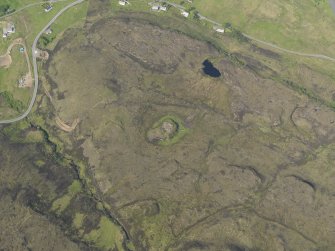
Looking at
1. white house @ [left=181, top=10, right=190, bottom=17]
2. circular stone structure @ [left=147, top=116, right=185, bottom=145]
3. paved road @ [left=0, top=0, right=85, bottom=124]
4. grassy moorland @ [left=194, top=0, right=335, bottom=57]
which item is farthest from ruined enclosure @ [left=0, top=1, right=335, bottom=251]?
white house @ [left=181, top=10, right=190, bottom=17]

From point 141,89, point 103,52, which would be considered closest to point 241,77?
point 141,89

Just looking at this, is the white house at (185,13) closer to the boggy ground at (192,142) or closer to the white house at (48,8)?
the boggy ground at (192,142)

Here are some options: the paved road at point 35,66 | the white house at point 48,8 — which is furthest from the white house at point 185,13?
the white house at point 48,8

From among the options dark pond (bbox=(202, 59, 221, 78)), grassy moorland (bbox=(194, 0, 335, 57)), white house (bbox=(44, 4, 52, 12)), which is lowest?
white house (bbox=(44, 4, 52, 12))

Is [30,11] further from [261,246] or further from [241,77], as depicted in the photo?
[261,246]

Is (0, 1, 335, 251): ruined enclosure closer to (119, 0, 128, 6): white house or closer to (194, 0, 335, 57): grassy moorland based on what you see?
(194, 0, 335, 57): grassy moorland

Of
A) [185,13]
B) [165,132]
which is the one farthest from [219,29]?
[165,132]

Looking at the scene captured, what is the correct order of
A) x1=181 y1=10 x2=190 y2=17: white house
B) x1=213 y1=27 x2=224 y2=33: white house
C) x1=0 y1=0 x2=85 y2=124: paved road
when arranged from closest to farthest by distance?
x1=0 y1=0 x2=85 y2=124: paved road → x1=213 y1=27 x2=224 y2=33: white house → x1=181 y1=10 x2=190 y2=17: white house
